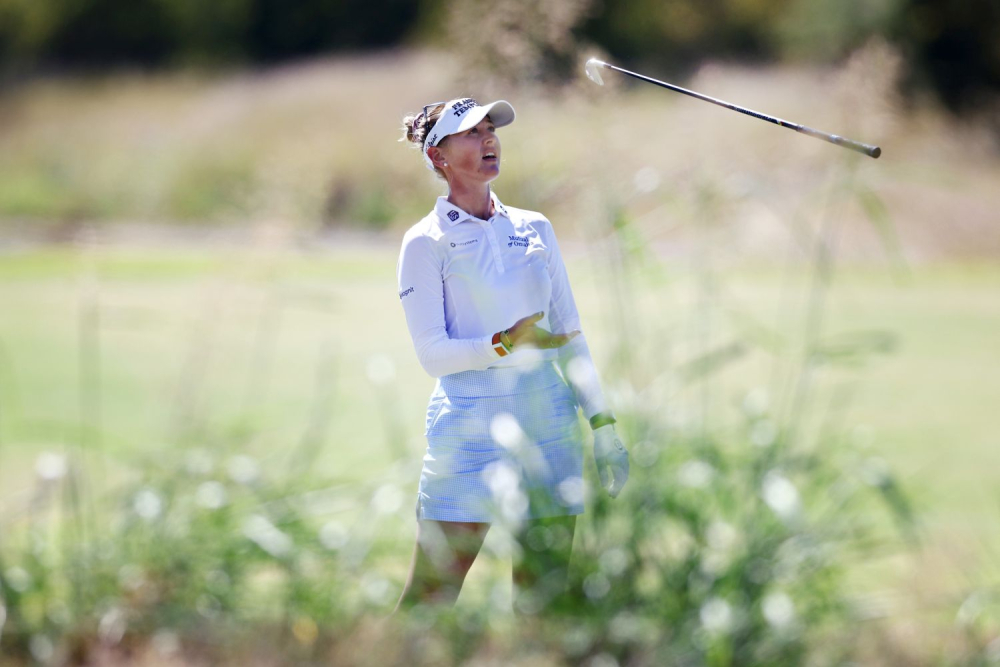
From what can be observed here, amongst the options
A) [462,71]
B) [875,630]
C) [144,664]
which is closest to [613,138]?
[462,71]

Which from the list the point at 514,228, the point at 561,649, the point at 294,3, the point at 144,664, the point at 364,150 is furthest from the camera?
the point at 294,3

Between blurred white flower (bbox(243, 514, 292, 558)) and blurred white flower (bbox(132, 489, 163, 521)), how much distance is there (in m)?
0.33

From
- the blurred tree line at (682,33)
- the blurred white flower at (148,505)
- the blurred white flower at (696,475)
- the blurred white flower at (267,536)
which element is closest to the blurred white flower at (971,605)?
the blurred white flower at (696,475)

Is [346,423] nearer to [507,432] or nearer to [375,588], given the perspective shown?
[375,588]

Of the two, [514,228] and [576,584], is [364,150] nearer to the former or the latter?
[576,584]

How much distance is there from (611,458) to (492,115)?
Answer: 366 mm

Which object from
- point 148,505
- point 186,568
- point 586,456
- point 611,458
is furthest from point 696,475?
point 611,458

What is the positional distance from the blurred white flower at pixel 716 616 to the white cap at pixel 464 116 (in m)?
2.26

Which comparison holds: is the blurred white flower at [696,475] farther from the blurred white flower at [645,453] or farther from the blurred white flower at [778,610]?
the blurred white flower at [778,610]

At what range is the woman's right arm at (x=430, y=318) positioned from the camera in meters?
1.13

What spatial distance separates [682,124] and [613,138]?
69 centimetres

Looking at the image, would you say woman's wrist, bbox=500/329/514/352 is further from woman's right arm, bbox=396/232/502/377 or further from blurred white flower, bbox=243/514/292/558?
blurred white flower, bbox=243/514/292/558

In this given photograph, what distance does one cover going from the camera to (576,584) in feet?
9.80

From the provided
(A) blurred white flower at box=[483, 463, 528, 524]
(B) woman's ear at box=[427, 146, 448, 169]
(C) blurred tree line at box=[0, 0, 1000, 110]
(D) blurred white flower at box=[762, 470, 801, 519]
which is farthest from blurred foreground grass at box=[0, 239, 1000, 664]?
(C) blurred tree line at box=[0, 0, 1000, 110]
